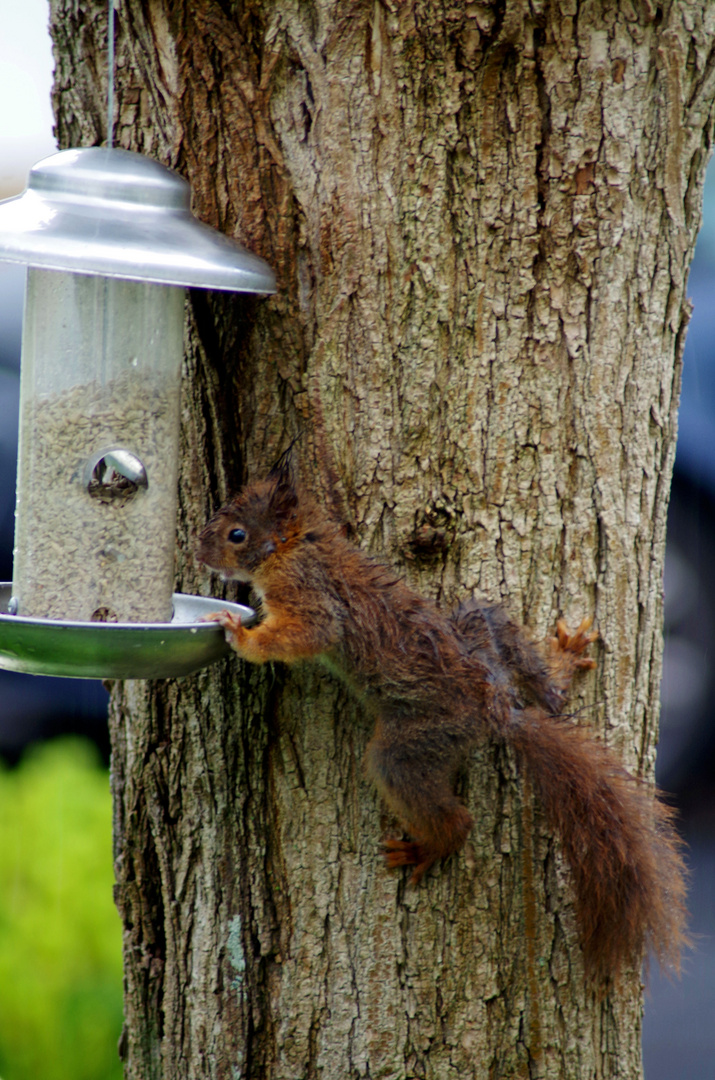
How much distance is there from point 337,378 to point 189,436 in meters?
0.41

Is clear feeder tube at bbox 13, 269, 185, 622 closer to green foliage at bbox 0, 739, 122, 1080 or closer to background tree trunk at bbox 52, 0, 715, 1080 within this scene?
background tree trunk at bbox 52, 0, 715, 1080

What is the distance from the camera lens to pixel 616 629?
2289mm

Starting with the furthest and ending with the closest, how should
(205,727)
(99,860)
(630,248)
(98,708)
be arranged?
(98,708), (99,860), (205,727), (630,248)

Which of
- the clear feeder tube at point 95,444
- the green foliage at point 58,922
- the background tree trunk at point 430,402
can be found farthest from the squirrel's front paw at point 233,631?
the green foliage at point 58,922

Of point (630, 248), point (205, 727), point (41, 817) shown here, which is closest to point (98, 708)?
point (41, 817)

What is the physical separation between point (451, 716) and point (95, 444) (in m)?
0.88

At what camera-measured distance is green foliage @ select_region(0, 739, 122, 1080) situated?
3.76 metres

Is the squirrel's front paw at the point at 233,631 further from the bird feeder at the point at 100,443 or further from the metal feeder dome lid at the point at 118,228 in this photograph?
the metal feeder dome lid at the point at 118,228

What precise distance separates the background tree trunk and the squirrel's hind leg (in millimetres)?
77

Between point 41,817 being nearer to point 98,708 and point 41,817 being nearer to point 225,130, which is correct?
point 98,708

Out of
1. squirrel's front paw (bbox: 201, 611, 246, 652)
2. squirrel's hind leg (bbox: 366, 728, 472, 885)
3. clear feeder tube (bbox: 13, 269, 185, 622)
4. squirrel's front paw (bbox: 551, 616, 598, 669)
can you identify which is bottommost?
squirrel's hind leg (bbox: 366, 728, 472, 885)

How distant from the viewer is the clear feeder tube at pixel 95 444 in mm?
2035

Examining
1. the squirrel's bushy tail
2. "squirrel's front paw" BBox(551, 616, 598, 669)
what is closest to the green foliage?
the squirrel's bushy tail

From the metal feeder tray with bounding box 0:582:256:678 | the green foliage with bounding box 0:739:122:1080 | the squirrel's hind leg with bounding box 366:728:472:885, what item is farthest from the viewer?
the green foliage with bounding box 0:739:122:1080
